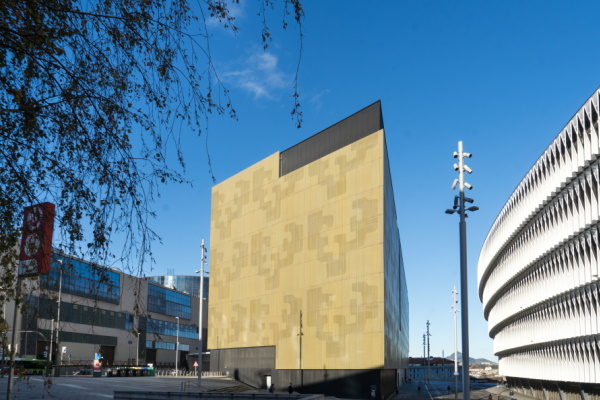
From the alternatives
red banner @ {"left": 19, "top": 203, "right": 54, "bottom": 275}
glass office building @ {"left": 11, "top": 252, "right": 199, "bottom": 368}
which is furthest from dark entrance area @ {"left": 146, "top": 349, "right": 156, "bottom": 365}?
red banner @ {"left": 19, "top": 203, "right": 54, "bottom": 275}

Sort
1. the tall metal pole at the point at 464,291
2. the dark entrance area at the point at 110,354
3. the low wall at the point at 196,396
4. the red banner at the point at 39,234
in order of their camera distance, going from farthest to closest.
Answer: the dark entrance area at the point at 110,354, the low wall at the point at 196,396, the tall metal pole at the point at 464,291, the red banner at the point at 39,234

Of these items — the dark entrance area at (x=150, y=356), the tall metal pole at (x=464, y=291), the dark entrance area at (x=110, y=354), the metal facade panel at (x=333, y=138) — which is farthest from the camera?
Result: the dark entrance area at (x=150, y=356)

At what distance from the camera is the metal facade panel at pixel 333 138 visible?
62562 mm

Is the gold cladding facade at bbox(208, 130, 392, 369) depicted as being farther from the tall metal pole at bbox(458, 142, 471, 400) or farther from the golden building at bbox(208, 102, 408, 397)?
the tall metal pole at bbox(458, 142, 471, 400)

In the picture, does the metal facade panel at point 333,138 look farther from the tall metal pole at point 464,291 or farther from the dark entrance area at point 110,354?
the dark entrance area at point 110,354

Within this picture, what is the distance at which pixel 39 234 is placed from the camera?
8.27 meters

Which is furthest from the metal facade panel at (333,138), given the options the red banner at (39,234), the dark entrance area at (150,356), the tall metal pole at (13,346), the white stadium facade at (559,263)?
the dark entrance area at (150,356)

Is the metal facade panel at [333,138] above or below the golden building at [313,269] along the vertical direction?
above

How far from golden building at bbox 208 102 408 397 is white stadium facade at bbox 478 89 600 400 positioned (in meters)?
14.2

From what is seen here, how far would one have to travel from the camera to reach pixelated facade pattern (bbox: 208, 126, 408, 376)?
5972 cm

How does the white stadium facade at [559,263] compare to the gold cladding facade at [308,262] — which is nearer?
the white stadium facade at [559,263]

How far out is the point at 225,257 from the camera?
3270 inches

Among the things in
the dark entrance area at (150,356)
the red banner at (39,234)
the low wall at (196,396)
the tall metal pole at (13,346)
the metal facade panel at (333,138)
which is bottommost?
the dark entrance area at (150,356)

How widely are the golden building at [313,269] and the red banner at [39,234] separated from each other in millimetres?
51116
